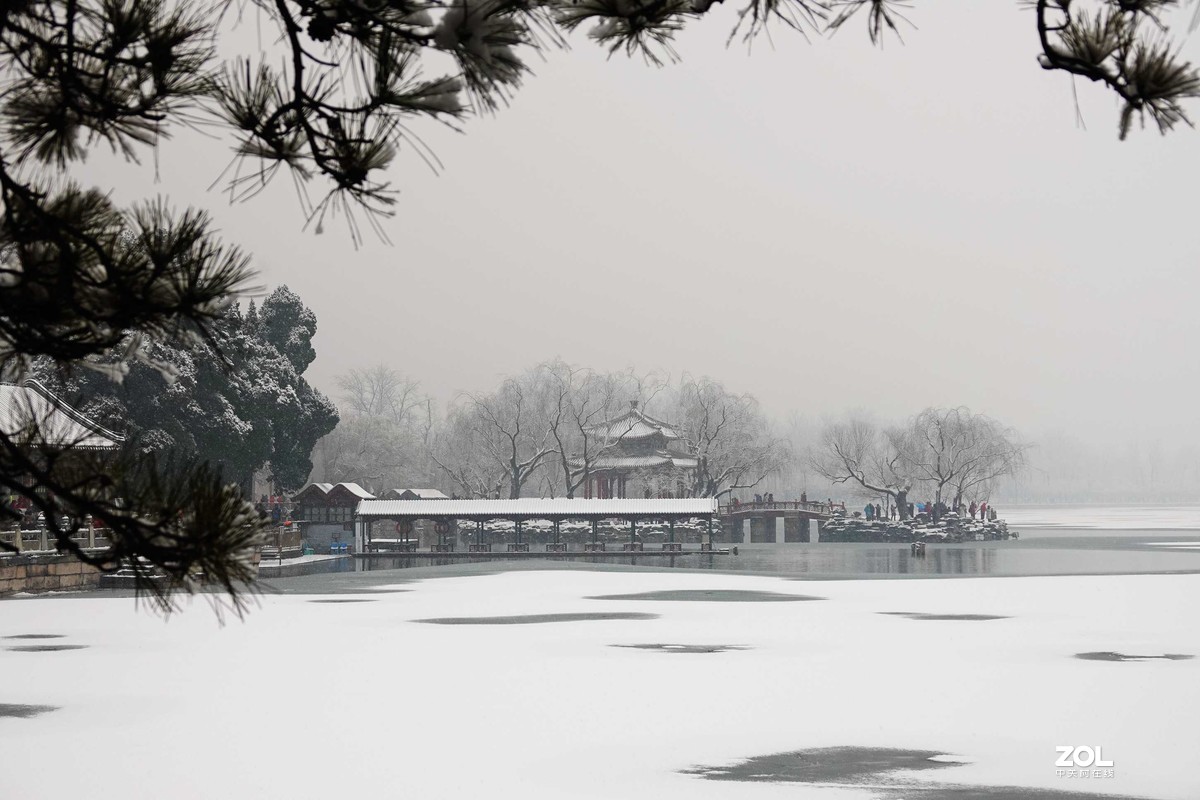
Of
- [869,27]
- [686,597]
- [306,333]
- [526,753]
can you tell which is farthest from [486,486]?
[869,27]

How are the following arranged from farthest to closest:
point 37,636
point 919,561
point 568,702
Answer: point 919,561 → point 37,636 → point 568,702

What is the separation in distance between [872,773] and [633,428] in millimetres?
58671

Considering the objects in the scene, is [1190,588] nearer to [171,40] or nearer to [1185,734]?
[1185,734]

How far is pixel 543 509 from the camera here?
153 feet

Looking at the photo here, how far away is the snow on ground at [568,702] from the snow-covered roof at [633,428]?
47.4 metres

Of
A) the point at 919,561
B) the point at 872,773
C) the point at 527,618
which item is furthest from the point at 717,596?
the point at 919,561

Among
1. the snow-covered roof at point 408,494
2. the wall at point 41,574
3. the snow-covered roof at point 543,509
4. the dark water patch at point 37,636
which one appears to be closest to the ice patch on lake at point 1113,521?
the snow-covered roof at point 408,494

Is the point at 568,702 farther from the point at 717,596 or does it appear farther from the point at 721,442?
the point at 721,442

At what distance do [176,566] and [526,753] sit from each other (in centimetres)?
583

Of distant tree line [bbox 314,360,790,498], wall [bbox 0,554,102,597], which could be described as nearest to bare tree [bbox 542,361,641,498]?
distant tree line [bbox 314,360,790,498]

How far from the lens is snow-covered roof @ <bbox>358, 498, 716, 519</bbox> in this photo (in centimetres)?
4541

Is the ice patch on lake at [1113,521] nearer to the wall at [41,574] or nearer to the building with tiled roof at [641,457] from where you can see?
the building with tiled roof at [641,457]

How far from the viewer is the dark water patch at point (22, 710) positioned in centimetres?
1042

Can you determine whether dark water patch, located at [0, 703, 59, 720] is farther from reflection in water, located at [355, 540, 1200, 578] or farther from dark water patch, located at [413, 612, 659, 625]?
reflection in water, located at [355, 540, 1200, 578]
